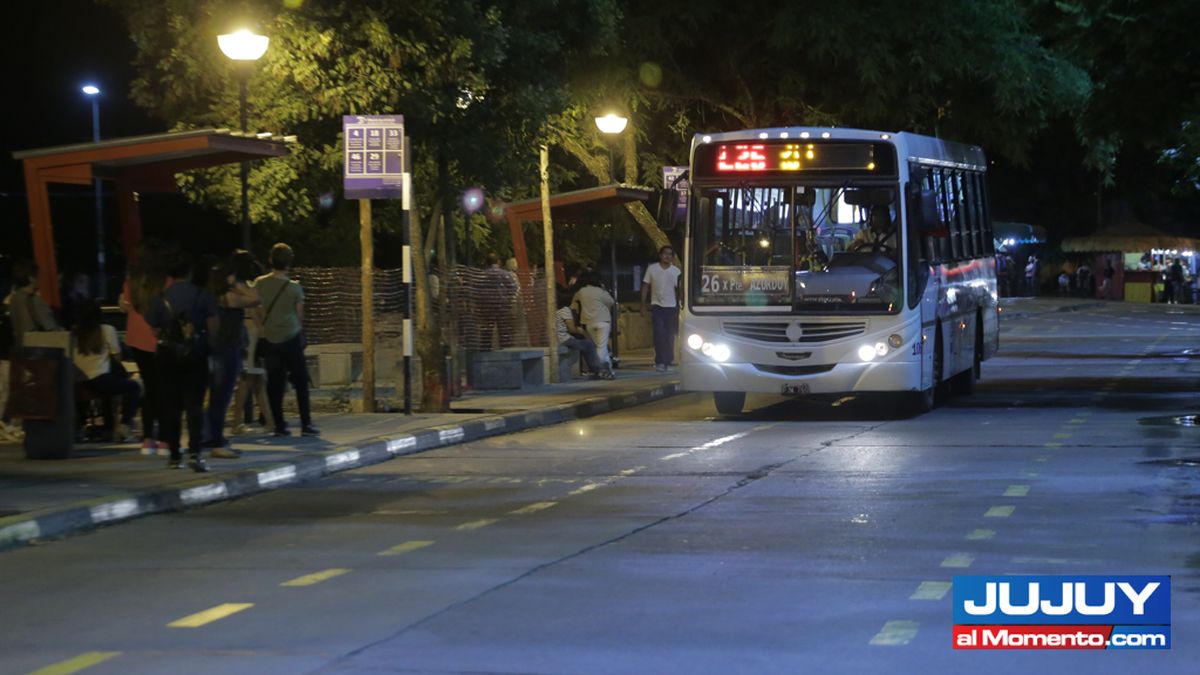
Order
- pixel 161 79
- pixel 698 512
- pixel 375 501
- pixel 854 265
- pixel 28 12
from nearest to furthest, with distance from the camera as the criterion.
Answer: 1. pixel 698 512
2. pixel 375 501
3. pixel 854 265
4. pixel 161 79
5. pixel 28 12

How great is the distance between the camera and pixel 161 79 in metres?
23.4

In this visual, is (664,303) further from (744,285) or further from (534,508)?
(534,508)

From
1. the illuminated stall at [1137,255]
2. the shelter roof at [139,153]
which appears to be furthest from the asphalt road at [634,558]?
the illuminated stall at [1137,255]

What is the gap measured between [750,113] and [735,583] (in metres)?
26.9

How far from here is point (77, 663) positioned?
7.84 meters

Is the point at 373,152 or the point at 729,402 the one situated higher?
the point at 373,152

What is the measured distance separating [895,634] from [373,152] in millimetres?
12557

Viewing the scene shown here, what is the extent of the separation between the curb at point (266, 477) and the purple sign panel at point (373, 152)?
105 inches

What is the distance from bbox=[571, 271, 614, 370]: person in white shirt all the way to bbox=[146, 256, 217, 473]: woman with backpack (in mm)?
12834

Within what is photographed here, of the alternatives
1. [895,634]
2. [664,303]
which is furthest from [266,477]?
[664,303]

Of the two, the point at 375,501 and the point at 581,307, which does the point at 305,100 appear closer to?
the point at 581,307

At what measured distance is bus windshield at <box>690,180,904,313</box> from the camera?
20.5 meters

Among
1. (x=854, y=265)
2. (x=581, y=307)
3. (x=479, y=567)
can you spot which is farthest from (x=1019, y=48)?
(x=479, y=567)

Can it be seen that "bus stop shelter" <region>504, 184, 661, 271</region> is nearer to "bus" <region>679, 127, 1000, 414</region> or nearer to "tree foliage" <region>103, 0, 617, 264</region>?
"tree foliage" <region>103, 0, 617, 264</region>
